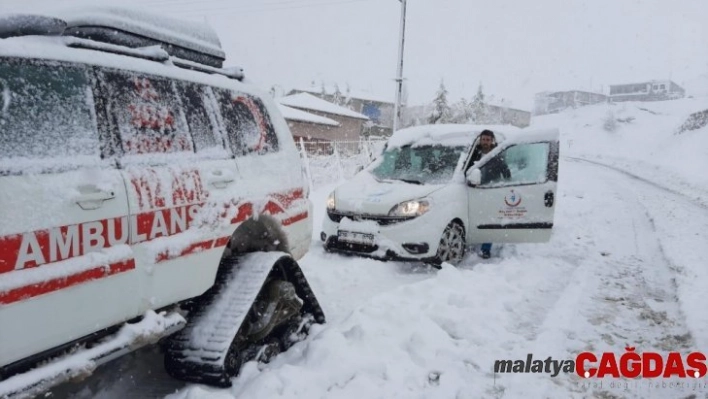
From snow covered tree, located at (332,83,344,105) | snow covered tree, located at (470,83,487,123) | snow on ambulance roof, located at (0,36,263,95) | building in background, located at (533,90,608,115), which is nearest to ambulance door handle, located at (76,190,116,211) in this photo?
snow on ambulance roof, located at (0,36,263,95)

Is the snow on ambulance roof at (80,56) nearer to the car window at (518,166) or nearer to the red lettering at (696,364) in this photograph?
the red lettering at (696,364)

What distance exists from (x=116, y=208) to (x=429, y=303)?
2979 mm

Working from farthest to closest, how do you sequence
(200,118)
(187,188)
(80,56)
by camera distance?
(200,118) < (187,188) < (80,56)

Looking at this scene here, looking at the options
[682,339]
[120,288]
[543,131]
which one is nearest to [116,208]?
[120,288]

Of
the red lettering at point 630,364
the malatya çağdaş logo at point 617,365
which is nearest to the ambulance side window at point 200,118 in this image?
the malatya çağdaş logo at point 617,365

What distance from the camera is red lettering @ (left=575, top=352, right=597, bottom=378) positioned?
11.1ft

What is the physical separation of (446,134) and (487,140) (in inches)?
23.6

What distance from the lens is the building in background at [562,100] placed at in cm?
9281

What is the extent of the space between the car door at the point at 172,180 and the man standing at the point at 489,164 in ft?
13.6

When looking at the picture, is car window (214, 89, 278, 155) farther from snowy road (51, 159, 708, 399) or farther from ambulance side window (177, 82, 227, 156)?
snowy road (51, 159, 708, 399)

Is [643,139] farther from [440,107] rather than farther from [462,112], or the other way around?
[440,107]

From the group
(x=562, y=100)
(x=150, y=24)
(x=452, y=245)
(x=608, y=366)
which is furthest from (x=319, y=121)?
(x=562, y=100)

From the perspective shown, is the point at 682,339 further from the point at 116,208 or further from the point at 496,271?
the point at 116,208

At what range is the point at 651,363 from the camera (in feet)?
11.6
